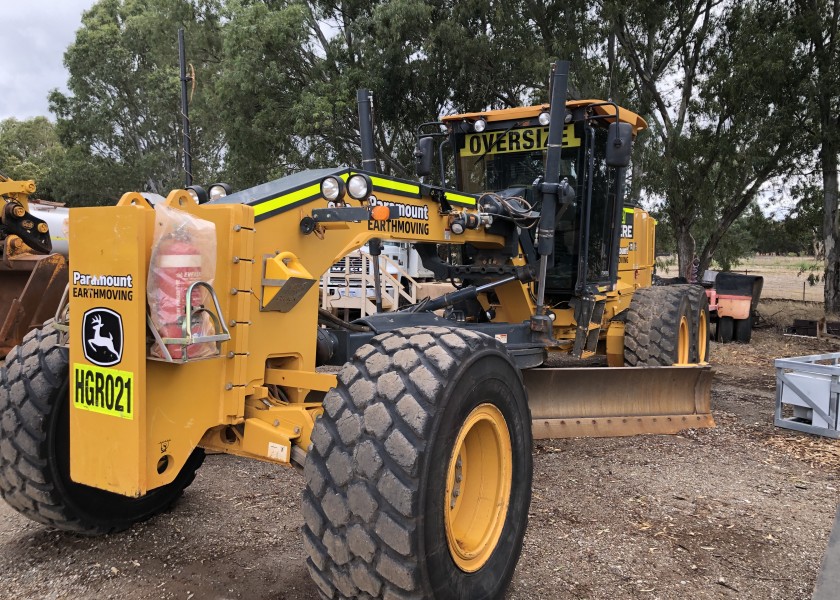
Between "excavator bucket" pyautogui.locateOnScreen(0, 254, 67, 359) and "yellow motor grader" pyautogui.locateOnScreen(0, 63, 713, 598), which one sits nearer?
"yellow motor grader" pyautogui.locateOnScreen(0, 63, 713, 598)

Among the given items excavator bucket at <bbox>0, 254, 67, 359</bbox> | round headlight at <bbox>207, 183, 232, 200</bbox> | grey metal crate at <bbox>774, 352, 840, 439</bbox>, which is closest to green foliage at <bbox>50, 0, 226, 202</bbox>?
excavator bucket at <bbox>0, 254, 67, 359</bbox>

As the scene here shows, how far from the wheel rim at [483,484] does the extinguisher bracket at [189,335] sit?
3.90 feet

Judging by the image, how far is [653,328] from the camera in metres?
6.69

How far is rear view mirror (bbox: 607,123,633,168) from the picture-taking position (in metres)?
5.30

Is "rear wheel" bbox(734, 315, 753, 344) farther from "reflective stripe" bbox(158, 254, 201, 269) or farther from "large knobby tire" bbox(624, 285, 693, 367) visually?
"reflective stripe" bbox(158, 254, 201, 269)

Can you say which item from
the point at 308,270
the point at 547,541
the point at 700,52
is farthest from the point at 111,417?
the point at 700,52

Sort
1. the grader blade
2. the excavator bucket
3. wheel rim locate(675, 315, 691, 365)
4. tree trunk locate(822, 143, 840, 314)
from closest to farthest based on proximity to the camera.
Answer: the grader blade, wheel rim locate(675, 315, 691, 365), the excavator bucket, tree trunk locate(822, 143, 840, 314)

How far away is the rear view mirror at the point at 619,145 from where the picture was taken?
209 inches

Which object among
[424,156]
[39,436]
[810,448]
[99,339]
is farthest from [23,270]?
[810,448]

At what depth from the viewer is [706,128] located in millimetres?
16688

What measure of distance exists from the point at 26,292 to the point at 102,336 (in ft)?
21.5

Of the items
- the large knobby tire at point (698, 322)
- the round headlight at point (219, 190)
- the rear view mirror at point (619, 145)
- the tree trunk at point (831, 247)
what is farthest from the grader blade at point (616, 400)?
the tree trunk at point (831, 247)

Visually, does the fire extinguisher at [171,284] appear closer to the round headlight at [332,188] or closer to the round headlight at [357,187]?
the round headlight at [332,188]

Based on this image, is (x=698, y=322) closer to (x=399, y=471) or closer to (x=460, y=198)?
(x=460, y=198)
